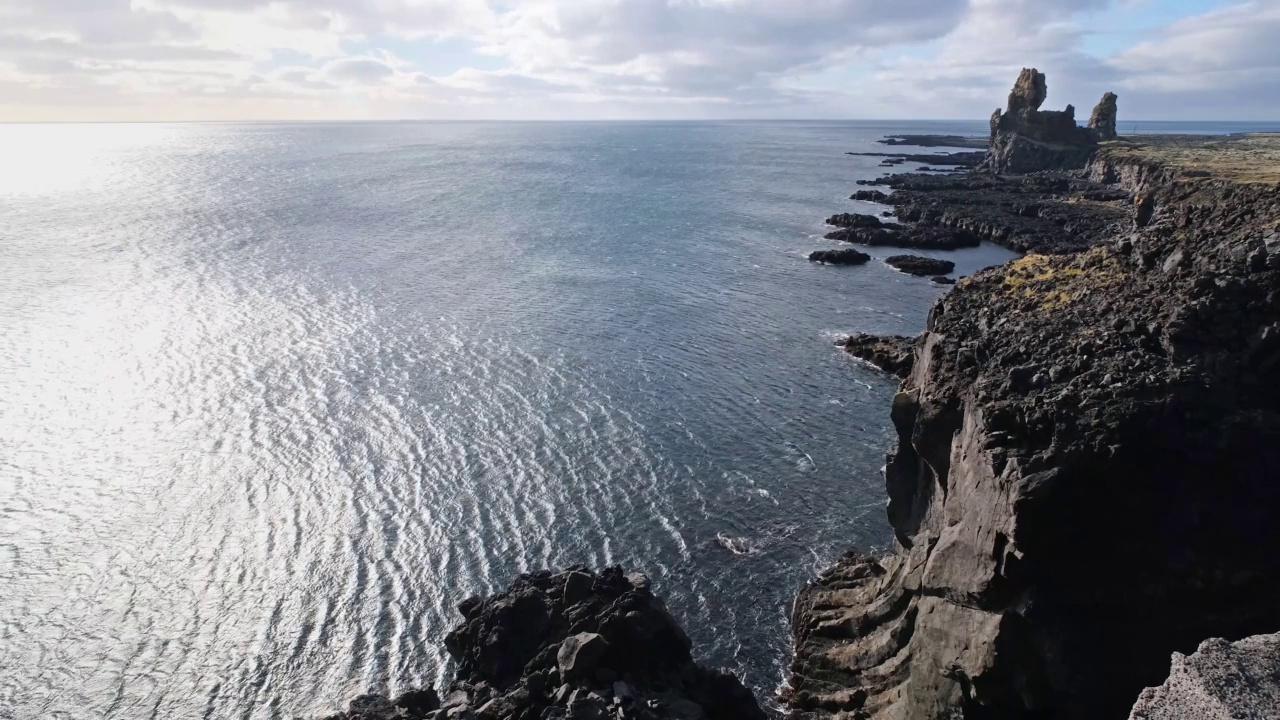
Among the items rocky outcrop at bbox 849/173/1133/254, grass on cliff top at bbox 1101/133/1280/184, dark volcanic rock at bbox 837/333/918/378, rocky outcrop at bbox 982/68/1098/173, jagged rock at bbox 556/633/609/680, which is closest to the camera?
jagged rock at bbox 556/633/609/680

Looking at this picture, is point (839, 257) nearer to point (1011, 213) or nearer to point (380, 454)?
point (1011, 213)

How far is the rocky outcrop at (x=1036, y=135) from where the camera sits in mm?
183375

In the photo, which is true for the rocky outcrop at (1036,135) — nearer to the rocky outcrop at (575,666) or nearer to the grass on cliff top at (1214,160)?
the grass on cliff top at (1214,160)

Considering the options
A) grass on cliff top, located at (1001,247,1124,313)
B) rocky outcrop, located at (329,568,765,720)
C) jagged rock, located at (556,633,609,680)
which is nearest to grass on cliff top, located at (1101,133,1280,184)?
grass on cliff top, located at (1001,247,1124,313)

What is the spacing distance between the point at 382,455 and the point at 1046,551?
36688 millimetres

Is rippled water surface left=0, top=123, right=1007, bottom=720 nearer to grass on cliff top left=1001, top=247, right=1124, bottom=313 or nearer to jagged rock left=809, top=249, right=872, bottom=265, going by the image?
jagged rock left=809, top=249, right=872, bottom=265

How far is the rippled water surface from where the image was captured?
32.2m

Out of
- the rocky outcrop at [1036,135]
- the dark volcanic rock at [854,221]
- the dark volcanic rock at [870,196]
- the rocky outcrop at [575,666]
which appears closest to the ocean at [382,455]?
the rocky outcrop at [575,666]

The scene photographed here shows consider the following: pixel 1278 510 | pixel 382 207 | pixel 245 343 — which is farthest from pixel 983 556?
pixel 382 207

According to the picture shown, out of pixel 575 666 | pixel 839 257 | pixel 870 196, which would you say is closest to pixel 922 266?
pixel 839 257

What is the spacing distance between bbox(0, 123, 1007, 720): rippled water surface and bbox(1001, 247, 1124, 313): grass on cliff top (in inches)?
556

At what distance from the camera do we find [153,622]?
108 ft

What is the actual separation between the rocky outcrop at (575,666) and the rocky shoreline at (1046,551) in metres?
0.09

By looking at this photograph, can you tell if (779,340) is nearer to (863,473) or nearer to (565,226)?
(863,473)
